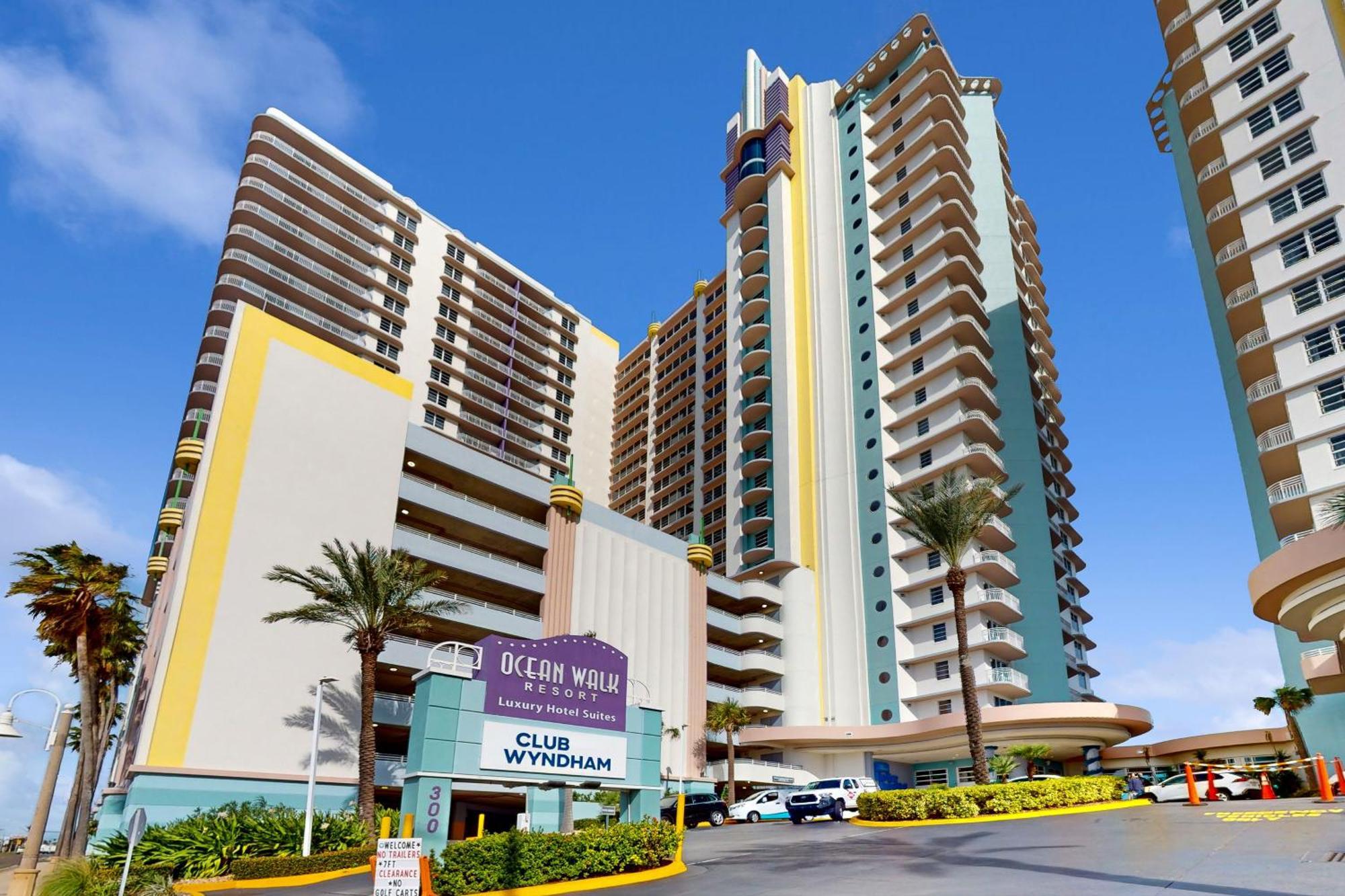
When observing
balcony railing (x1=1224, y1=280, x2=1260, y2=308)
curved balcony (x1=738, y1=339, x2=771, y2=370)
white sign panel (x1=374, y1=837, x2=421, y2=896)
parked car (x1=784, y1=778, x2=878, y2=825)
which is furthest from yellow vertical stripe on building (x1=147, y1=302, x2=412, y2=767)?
balcony railing (x1=1224, y1=280, x2=1260, y2=308)

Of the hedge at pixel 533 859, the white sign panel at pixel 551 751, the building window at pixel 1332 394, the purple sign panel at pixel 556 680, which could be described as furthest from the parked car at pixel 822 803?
the building window at pixel 1332 394

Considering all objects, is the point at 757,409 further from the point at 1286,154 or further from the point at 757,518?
the point at 1286,154

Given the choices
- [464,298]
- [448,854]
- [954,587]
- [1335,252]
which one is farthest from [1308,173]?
[464,298]

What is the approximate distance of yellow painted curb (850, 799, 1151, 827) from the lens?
109 feet

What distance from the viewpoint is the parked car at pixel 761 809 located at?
4747cm

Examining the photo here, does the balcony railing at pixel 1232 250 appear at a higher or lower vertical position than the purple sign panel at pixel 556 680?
higher

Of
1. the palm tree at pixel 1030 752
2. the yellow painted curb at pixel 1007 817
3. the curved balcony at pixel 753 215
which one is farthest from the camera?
the curved balcony at pixel 753 215

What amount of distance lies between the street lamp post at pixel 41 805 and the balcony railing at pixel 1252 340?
55533 millimetres

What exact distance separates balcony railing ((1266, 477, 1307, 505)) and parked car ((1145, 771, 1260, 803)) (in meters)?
16.3

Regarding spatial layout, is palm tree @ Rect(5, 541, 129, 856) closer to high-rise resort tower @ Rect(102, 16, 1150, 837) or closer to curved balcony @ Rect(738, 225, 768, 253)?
high-rise resort tower @ Rect(102, 16, 1150, 837)

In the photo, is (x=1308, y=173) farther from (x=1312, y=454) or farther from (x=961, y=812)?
(x=961, y=812)

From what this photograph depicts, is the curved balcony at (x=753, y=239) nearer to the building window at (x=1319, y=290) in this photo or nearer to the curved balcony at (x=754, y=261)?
the curved balcony at (x=754, y=261)

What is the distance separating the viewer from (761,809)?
47.6 m

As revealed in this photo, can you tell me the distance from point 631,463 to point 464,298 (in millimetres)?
28515
